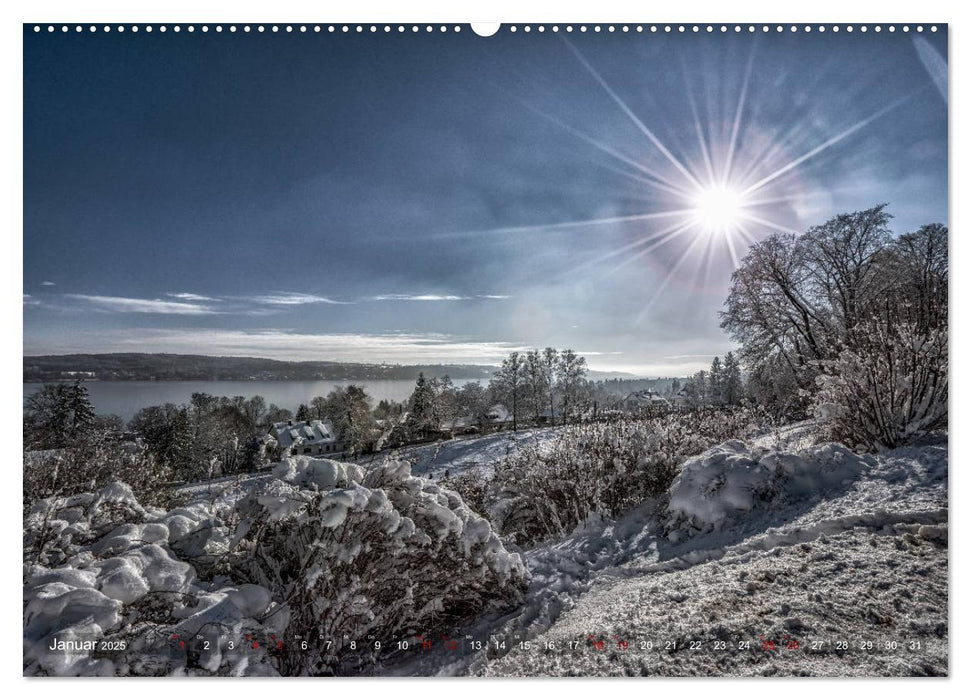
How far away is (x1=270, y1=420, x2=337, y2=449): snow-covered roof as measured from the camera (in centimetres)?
402

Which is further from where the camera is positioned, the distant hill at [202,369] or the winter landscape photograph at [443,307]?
the distant hill at [202,369]

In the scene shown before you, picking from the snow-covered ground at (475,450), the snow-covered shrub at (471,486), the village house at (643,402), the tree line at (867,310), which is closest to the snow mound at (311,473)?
the snow-covered ground at (475,450)

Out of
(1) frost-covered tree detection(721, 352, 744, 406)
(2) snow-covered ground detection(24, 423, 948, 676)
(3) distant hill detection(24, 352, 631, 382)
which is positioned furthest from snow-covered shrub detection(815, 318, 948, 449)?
(3) distant hill detection(24, 352, 631, 382)

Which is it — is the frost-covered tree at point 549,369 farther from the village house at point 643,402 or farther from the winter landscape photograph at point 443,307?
the village house at point 643,402

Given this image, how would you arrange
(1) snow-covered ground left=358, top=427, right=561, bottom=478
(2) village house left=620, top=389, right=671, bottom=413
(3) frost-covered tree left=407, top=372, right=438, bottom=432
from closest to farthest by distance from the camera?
(3) frost-covered tree left=407, top=372, right=438, bottom=432
(1) snow-covered ground left=358, top=427, right=561, bottom=478
(2) village house left=620, top=389, right=671, bottom=413

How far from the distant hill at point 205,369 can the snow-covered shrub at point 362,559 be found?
0.99 metres

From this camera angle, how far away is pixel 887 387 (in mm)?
4059

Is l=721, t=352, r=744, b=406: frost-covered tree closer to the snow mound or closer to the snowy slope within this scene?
the snowy slope

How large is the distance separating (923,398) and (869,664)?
8.39 feet

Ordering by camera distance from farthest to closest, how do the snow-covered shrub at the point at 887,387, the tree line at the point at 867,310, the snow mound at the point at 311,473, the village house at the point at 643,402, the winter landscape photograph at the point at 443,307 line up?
the village house at the point at 643,402
the snow-covered shrub at the point at 887,387
the tree line at the point at 867,310
the snow mound at the point at 311,473
the winter landscape photograph at the point at 443,307

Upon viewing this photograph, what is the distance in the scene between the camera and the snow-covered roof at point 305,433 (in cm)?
402

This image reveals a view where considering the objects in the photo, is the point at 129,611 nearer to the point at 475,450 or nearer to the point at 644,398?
the point at 475,450

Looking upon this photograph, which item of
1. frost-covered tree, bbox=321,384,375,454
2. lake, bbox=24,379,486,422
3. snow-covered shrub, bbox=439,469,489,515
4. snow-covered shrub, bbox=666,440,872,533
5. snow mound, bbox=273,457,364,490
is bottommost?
snow-covered shrub, bbox=439,469,489,515

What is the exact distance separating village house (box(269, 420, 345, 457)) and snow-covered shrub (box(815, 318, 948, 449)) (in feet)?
15.7
